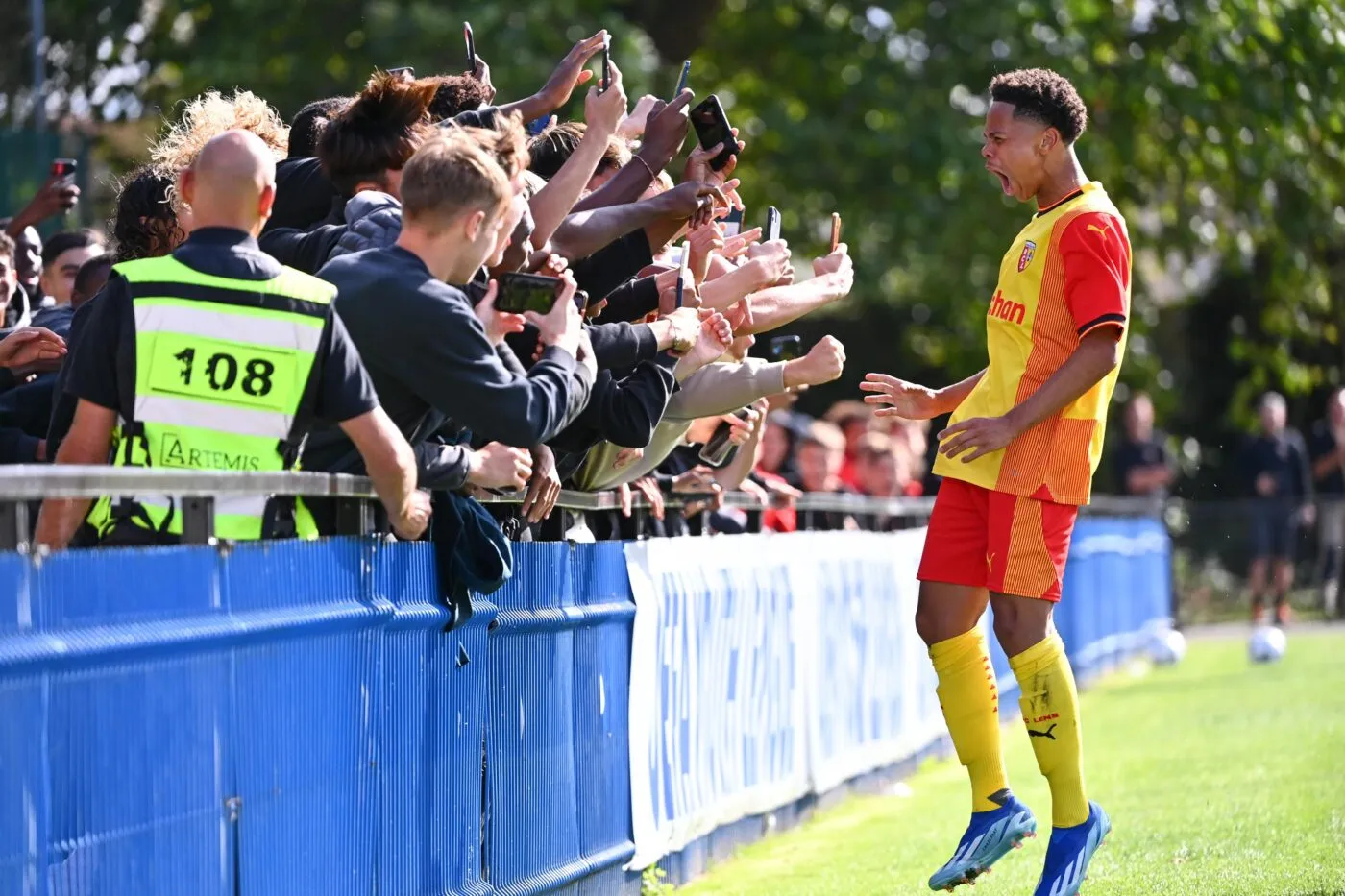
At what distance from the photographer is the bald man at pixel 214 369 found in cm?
482

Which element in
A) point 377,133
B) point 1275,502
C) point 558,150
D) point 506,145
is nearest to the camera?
point 506,145

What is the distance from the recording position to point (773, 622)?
31.1 ft

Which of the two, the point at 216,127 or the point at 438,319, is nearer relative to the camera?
A: the point at 438,319

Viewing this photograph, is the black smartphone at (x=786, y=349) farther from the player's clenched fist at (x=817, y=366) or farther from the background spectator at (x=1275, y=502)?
the background spectator at (x=1275, y=502)

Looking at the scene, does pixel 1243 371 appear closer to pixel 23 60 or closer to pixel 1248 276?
pixel 1248 276

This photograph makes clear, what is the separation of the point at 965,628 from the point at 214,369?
2.83 metres

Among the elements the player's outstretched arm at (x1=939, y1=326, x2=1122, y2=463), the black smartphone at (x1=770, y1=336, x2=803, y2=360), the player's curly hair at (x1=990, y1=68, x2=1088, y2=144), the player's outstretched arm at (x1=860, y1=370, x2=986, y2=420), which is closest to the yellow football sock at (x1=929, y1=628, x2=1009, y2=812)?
the player's outstretched arm at (x1=939, y1=326, x2=1122, y2=463)

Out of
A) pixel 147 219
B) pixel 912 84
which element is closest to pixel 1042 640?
pixel 147 219

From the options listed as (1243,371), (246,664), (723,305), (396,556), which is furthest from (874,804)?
(1243,371)

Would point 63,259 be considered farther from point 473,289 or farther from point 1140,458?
point 1140,458

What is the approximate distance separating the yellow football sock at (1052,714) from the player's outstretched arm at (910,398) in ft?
3.14

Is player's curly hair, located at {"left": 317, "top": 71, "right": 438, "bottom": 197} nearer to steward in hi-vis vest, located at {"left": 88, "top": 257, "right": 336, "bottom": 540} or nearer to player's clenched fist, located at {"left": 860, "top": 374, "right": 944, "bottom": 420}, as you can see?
steward in hi-vis vest, located at {"left": 88, "top": 257, "right": 336, "bottom": 540}

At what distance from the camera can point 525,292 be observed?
5637mm

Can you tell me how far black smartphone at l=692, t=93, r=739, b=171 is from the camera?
23.7ft
